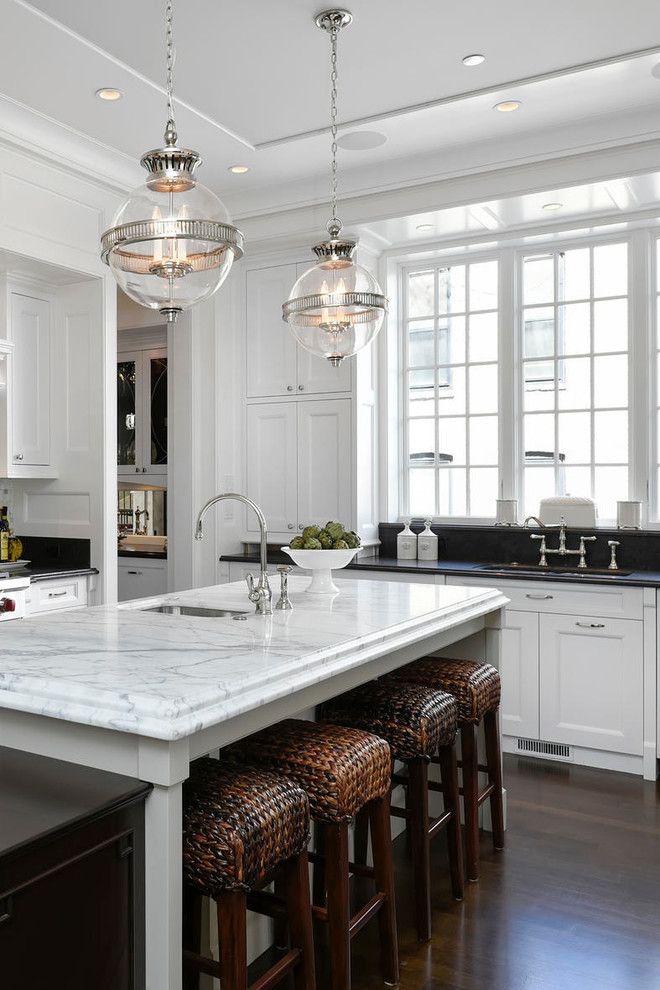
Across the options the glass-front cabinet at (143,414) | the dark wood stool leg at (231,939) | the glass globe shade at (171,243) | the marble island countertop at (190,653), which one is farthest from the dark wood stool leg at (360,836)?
the glass-front cabinet at (143,414)

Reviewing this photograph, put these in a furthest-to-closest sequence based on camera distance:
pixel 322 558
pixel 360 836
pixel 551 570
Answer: pixel 551 570
pixel 322 558
pixel 360 836

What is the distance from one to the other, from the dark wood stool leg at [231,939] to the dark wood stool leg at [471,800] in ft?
4.43

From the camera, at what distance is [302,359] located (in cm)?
504

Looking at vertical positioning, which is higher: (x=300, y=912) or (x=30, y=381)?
(x=30, y=381)

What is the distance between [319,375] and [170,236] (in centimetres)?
288

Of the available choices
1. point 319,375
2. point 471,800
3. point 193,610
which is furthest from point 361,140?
point 471,800

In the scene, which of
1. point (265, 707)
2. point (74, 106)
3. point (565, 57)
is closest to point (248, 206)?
point (74, 106)

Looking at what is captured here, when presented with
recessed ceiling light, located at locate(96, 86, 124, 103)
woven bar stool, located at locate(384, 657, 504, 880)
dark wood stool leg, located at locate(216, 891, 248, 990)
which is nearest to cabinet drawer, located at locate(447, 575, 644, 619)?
woven bar stool, located at locate(384, 657, 504, 880)

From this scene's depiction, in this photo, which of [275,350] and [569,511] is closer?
[569,511]

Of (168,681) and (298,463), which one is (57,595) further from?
(168,681)

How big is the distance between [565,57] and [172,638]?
2800 millimetres

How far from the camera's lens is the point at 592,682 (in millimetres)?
3953

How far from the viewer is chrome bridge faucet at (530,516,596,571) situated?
445 centimetres

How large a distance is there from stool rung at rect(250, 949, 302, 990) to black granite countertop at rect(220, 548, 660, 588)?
98.8 inches
